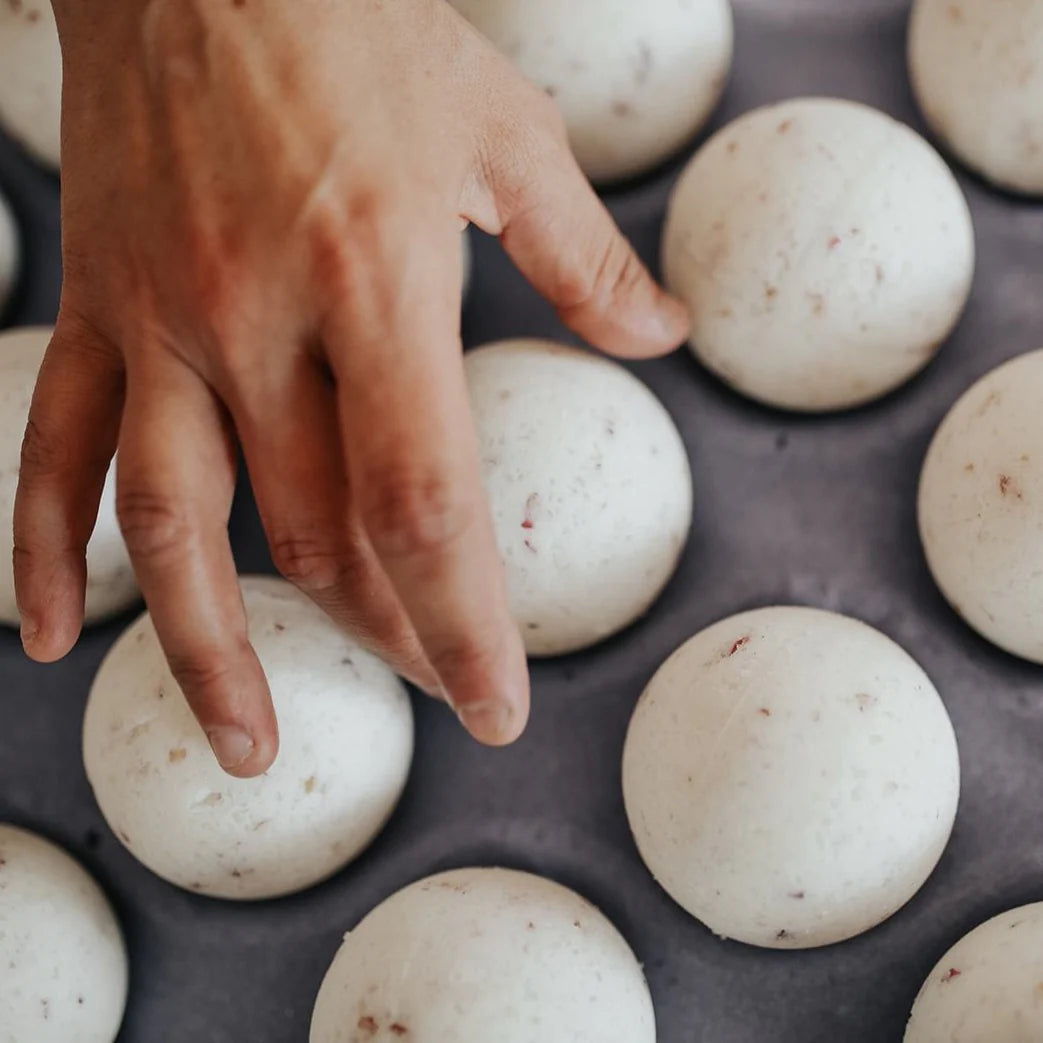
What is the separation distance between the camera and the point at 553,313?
1.04 metres

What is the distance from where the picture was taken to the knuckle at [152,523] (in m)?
0.68

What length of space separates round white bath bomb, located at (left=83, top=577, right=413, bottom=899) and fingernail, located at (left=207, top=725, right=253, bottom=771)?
100 mm

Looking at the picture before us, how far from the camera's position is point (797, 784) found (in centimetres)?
75

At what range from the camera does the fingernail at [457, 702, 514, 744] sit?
0.66 m

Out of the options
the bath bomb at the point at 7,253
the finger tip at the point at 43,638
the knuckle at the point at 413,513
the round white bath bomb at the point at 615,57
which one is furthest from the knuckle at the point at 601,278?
the bath bomb at the point at 7,253

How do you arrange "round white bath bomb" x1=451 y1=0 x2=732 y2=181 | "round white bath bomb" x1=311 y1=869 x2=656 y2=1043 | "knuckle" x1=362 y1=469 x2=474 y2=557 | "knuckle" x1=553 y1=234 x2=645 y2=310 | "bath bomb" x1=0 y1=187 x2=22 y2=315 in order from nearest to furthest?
"knuckle" x1=362 y1=469 x2=474 y2=557 → "round white bath bomb" x1=311 y1=869 x2=656 y2=1043 → "knuckle" x1=553 y1=234 x2=645 y2=310 → "round white bath bomb" x1=451 y1=0 x2=732 y2=181 → "bath bomb" x1=0 y1=187 x2=22 y2=315

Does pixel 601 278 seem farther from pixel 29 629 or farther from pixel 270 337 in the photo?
pixel 29 629

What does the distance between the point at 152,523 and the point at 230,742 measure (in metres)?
0.14

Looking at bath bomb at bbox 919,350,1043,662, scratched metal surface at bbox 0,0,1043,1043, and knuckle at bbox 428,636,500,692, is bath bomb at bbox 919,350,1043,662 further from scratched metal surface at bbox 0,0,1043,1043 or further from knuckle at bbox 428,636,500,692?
knuckle at bbox 428,636,500,692

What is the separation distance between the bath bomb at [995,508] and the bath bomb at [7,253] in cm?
80

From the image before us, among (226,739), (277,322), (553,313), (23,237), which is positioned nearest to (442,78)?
(277,322)

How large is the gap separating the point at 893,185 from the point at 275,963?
2.37ft

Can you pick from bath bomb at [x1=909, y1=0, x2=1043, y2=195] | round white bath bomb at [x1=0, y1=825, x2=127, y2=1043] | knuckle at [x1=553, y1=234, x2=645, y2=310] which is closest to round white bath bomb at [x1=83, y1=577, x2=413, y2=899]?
round white bath bomb at [x1=0, y1=825, x2=127, y2=1043]

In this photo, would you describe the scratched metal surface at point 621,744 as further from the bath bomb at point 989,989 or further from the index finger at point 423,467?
the index finger at point 423,467
